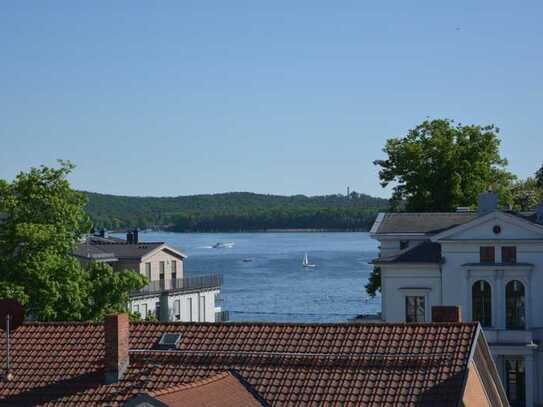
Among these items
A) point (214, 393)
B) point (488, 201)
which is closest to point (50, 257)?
point (488, 201)

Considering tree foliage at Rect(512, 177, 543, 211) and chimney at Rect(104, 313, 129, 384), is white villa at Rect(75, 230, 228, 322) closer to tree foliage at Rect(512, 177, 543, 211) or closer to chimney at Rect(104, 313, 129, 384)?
tree foliage at Rect(512, 177, 543, 211)

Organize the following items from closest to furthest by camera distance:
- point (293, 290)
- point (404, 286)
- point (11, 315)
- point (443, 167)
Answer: point (11, 315) → point (404, 286) → point (443, 167) → point (293, 290)

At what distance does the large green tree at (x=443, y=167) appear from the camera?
6488 centimetres

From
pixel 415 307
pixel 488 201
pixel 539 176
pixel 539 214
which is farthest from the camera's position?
pixel 539 176

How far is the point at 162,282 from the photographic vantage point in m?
79.5

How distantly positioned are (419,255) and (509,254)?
12.2 feet

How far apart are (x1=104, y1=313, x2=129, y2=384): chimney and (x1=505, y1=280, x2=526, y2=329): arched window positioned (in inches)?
1030

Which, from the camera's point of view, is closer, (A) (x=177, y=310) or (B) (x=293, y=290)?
(A) (x=177, y=310)

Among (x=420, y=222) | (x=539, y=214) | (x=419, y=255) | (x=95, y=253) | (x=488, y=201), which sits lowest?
(x=95, y=253)

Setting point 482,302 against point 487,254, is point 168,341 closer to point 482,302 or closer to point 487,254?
point 482,302

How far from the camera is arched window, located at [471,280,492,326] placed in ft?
157

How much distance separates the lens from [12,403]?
2438cm

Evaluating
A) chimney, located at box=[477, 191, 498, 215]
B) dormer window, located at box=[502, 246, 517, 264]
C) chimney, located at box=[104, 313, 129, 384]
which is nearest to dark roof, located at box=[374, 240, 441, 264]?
dormer window, located at box=[502, 246, 517, 264]

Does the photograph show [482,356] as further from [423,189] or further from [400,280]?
[423,189]
